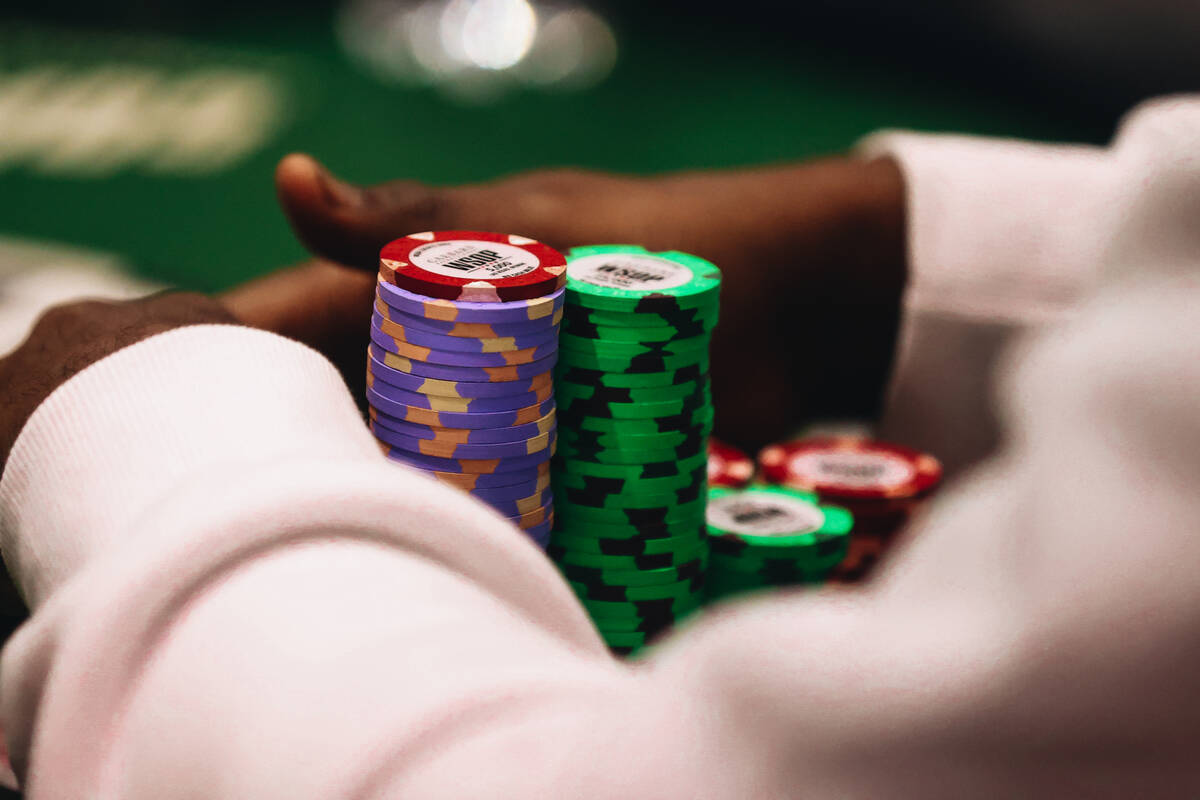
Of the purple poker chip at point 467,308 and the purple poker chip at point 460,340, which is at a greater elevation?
the purple poker chip at point 467,308

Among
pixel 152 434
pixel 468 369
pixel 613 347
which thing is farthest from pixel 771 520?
pixel 152 434

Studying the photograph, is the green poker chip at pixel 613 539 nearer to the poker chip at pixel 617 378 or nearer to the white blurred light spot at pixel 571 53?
the poker chip at pixel 617 378

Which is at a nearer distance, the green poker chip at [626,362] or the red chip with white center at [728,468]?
the green poker chip at [626,362]

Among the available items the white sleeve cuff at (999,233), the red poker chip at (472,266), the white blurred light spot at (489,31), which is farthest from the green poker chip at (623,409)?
the white blurred light spot at (489,31)

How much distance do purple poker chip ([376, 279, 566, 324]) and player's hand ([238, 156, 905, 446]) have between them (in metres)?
0.14

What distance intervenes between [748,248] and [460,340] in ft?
1.80

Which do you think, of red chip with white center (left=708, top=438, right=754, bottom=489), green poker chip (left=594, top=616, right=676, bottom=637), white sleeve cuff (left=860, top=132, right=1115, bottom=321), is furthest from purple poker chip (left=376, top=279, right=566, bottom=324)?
white sleeve cuff (left=860, top=132, right=1115, bottom=321)

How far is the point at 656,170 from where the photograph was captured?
4.08 metres

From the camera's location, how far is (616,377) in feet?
2.96

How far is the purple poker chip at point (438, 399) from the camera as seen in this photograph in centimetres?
83

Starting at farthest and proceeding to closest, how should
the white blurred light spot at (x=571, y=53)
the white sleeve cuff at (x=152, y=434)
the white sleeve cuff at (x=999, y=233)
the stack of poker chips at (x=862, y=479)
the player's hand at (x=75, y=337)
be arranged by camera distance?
1. the white blurred light spot at (x=571, y=53)
2. the white sleeve cuff at (x=999, y=233)
3. the stack of poker chips at (x=862, y=479)
4. the player's hand at (x=75, y=337)
5. the white sleeve cuff at (x=152, y=434)

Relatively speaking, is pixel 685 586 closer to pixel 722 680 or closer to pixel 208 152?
pixel 722 680

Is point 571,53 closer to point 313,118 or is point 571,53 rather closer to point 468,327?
point 313,118

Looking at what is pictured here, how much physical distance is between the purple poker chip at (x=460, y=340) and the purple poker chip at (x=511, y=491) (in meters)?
0.10
